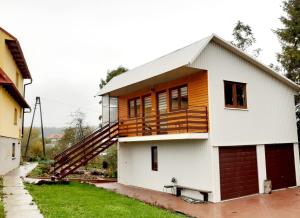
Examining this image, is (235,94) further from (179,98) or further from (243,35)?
(243,35)

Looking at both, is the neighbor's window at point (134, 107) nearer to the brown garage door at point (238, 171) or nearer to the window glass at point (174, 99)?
the window glass at point (174, 99)

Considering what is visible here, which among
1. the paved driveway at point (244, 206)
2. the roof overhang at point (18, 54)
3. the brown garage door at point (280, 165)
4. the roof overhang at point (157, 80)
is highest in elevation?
the roof overhang at point (18, 54)

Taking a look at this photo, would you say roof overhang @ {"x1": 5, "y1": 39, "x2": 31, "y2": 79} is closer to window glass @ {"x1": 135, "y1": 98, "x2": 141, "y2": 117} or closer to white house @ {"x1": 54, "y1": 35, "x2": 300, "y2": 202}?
white house @ {"x1": 54, "y1": 35, "x2": 300, "y2": 202}

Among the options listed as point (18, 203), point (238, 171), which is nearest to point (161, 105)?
point (238, 171)

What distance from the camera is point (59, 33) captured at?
29.1 metres

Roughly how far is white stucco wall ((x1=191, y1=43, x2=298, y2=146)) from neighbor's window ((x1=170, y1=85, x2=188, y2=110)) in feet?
6.28

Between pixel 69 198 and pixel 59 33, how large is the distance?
64.1 feet

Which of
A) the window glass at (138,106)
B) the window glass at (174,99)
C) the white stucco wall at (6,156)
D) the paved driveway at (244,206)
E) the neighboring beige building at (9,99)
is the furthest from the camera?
the window glass at (138,106)

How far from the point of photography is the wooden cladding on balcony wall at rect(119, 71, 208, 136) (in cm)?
1524

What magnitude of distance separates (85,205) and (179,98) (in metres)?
7.82

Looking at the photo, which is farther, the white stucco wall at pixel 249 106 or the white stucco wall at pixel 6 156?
the white stucco wall at pixel 6 156

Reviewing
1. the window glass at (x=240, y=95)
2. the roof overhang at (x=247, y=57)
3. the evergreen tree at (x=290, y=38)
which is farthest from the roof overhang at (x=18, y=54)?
the evergreen tree at (x=290, y=38)

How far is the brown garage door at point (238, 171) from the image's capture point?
15.3 meters

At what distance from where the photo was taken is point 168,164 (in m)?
17.7
